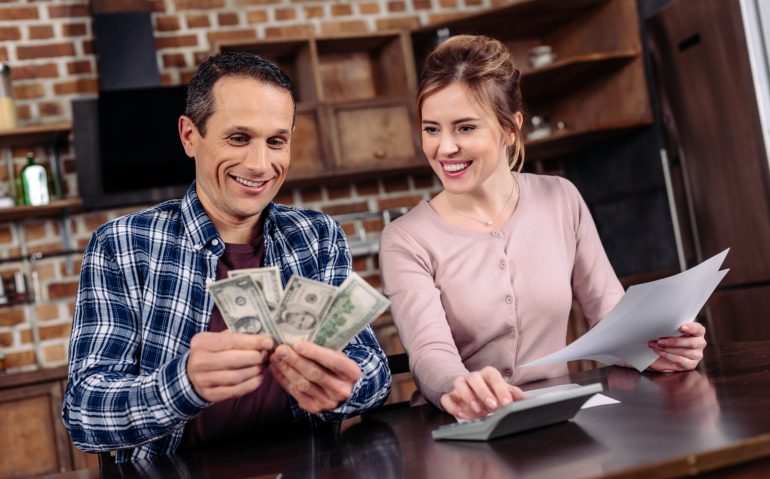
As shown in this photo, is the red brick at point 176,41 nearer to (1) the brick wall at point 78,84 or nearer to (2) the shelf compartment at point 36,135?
(1) the brick wall at point 78,84

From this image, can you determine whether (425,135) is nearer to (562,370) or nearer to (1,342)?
(562,370)

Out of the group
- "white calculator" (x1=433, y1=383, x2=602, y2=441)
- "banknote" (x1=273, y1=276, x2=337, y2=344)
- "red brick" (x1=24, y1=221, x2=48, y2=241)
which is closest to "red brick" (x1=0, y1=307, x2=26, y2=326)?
"red brick" (x1=24, y1=221, x2=48, y2=241)

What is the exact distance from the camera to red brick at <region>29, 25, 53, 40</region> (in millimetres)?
4188

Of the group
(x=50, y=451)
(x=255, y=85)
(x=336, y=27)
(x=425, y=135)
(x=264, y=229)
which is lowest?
(x=50, y=451)

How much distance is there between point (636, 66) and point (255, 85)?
2.83 metres

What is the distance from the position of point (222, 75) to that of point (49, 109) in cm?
270

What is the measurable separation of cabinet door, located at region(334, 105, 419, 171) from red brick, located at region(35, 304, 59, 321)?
57.8 inches

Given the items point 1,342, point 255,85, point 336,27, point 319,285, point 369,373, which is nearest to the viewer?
point 319,285

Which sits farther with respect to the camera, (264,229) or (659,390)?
(264,229)

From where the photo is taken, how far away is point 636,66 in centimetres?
418

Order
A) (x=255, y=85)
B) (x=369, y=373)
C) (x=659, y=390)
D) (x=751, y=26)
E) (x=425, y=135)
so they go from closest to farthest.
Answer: (x=659, y=390) < (x=369, y=373) < (x=255, y=85) < (x=425, y=135) < (x=751, y=26)

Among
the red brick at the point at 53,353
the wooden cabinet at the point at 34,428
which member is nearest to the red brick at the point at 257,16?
the red brick at the point at 53,353

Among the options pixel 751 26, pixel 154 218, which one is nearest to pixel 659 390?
pixel 154 218

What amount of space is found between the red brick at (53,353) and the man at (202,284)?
8.10ft
